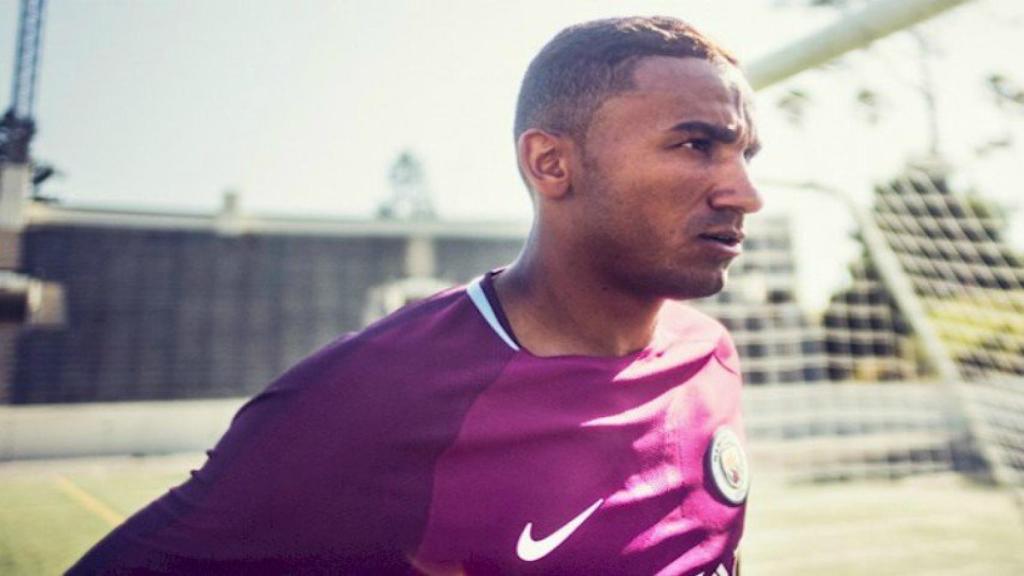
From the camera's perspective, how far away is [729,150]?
142cm

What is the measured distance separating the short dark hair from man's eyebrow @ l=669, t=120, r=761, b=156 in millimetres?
133

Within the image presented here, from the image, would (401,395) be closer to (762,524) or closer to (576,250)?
(576,250)

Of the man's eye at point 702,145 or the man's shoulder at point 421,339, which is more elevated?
the man's eye at point 702,145

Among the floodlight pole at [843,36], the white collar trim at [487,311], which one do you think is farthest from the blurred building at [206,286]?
the white collar trim at [487,311]

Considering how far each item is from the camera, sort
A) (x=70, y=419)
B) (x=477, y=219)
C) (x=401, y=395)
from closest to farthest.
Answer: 1. (x=401, y=395)
2. (x=70, y=419)
3. (x=477, y=219)

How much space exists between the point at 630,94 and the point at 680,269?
35 centimetres

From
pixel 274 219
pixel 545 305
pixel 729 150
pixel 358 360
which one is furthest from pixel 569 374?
pixel 274 219

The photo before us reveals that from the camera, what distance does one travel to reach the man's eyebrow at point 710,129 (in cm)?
137

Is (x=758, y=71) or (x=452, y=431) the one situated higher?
(x=758, y=71)

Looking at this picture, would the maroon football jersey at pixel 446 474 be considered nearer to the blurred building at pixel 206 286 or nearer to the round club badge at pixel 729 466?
the round club badge at pixel 729 466

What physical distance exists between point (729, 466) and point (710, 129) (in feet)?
2.46

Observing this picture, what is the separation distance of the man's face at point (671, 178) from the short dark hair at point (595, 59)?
3 cm

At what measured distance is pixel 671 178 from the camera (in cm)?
138

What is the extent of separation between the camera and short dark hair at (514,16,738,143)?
143 cm
